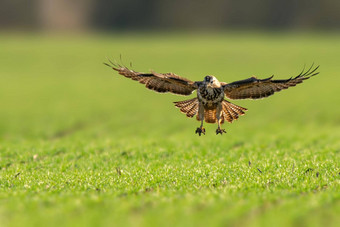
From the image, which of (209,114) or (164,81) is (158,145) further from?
(209,114)

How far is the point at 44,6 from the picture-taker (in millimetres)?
110000

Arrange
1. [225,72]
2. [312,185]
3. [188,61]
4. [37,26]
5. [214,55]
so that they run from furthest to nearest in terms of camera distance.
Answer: [37,26] → [214,55] → [188,61] → [225,72] → [312,185]

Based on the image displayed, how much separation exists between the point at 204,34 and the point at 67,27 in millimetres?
30486

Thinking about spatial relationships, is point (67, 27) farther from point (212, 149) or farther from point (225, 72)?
point (212, 149)

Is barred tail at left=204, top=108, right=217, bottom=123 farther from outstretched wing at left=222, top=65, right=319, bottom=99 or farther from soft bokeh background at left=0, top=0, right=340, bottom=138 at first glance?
soft bokeh background at left=0, top=0, right=340, bottom=138

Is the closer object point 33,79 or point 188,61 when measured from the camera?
point 33,79

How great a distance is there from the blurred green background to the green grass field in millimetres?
44

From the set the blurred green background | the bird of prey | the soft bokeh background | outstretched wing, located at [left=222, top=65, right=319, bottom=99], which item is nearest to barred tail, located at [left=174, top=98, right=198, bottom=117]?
the bird of prey

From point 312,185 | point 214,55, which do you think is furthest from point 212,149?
point 214,55

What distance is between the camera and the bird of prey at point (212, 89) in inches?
439

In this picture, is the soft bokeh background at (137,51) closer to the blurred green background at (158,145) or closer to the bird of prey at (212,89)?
the blurred green background at (158,145)

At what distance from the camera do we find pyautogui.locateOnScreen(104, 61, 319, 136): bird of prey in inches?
439

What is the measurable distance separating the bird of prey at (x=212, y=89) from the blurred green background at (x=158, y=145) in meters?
1.61

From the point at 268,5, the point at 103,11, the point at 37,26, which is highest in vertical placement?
the point at 268,5
